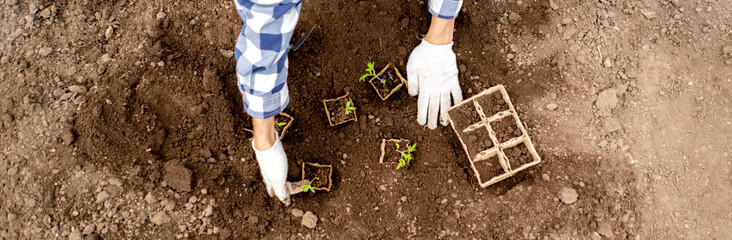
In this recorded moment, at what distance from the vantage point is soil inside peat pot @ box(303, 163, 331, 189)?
2.51m

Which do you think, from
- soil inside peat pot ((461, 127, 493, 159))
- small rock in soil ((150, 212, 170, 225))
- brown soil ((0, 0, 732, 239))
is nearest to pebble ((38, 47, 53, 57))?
brown soil ((0, 0, 732, 239))

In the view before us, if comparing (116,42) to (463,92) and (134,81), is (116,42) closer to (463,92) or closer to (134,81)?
(134,81)

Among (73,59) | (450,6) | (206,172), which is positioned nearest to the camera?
(450,6)

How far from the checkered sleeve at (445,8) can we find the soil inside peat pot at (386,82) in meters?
0.51

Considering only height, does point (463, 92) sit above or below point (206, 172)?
above

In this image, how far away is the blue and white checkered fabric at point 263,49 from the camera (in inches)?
62.4

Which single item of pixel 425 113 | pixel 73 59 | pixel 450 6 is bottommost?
pixel 425 113

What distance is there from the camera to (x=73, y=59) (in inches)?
105

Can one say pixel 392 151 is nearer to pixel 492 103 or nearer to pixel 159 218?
pixel 492 103

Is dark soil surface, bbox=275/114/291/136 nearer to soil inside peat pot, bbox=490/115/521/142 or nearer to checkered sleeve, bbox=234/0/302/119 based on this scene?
checkered sleeve, bbox=234/0/302/119

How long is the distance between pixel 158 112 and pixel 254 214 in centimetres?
85

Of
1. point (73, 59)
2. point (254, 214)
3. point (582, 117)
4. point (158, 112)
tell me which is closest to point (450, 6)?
point (582, 117)

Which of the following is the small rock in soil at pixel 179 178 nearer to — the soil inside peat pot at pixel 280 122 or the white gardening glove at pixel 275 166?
the white gardening glove at pixel 275 166

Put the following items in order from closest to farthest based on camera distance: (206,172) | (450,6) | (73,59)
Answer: (450,6), (206,172), (73,59)
